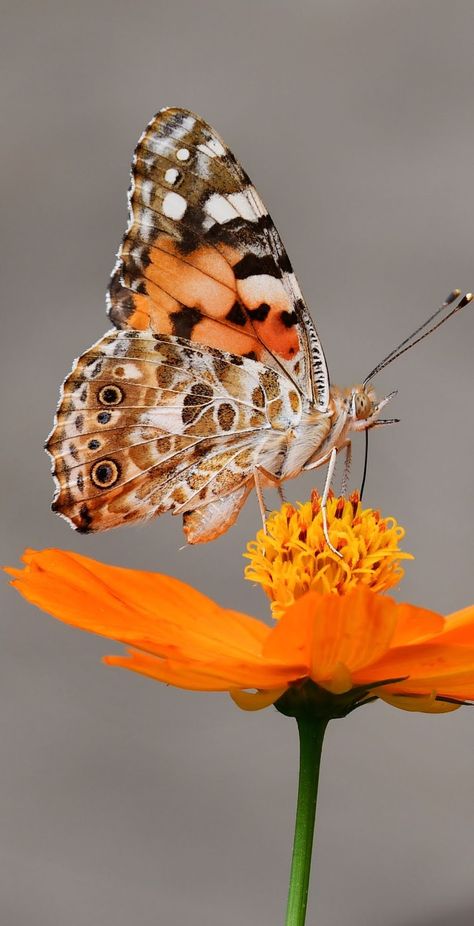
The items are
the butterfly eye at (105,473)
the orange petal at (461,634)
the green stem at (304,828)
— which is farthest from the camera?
the butterfly eye at (105,473)

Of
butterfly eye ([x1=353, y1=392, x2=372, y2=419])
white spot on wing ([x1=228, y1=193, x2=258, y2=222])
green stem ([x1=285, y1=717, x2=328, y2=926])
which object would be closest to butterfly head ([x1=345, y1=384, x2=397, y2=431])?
butterfly eye ([x1=353, y1=392, x2=372, y2=419])

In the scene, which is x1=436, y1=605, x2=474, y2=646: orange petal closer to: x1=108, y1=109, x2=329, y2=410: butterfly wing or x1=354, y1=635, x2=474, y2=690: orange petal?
x1=354, y1=635, x2=474, y2=690: orange petal

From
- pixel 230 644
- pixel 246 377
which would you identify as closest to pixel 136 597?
pixel 230 644

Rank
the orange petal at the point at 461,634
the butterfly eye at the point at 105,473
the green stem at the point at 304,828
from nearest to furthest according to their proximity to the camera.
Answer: the green stem at the point at 304,828 < the orange petal at the point at 461,634 < the butterfly eye at the point at 105,473

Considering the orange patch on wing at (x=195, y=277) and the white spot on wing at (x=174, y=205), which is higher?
the white spot on wing at (x=174, y=205)

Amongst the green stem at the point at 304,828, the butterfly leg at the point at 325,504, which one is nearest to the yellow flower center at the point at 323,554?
the butterfly leg at the point at 325,504

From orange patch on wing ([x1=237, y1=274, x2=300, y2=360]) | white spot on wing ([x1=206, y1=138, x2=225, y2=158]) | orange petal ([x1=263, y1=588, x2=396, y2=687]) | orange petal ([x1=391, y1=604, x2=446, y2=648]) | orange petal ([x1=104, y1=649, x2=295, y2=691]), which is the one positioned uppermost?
white spot on wing ([x1=206, y1=138, x2=225, y2=158])

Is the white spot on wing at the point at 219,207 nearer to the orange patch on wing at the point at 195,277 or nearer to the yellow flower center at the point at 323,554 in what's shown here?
the orange patch on wing at the point at 195,277
